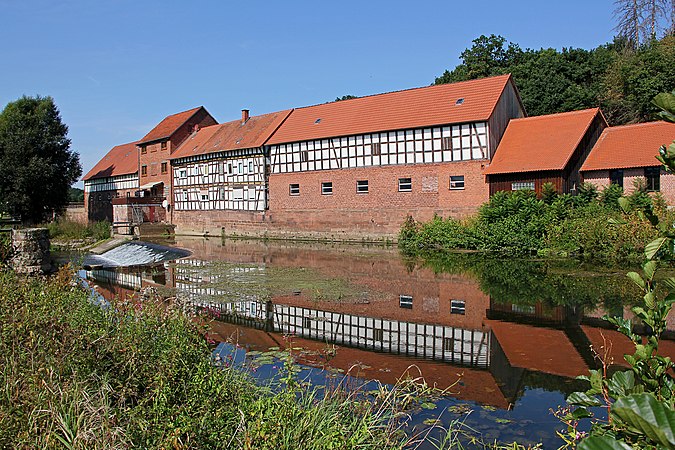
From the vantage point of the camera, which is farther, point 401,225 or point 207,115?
point 207,115

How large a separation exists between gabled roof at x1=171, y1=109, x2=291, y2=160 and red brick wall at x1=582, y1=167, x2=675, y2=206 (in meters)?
18.8

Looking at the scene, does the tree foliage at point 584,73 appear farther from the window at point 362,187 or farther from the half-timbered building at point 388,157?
the window at point 362,187

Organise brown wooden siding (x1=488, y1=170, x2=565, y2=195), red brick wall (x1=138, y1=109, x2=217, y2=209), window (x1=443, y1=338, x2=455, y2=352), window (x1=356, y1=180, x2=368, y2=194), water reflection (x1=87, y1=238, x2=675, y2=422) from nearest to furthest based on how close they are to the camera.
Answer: water reflection (x1=87, y1=238, x2=675, y2=422) → window (x1=443, y1=338, x2=455, y2=352) → brown wooden siding (x1=488, y1=170, x2=565, y2=195) → window (x1=356, y1=180, x2=368, y2=194) → red brick wall (x1=138, y1=109, x2=217, y2=209)

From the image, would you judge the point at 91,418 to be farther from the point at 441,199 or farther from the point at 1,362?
the point at 441,199

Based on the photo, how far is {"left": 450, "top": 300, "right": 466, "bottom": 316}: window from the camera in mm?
11402

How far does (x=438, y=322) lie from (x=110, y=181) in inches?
1746

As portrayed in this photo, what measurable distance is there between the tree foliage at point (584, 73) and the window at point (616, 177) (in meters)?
7.92

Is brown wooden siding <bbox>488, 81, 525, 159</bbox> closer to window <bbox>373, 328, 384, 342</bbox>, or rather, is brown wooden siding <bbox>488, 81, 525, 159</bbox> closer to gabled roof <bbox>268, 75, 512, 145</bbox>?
gabled roof <bbox>268, 75, 512, 145</bbox>

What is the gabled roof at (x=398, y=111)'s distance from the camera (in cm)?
2592

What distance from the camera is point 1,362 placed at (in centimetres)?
512

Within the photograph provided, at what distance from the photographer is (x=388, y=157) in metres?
27.7

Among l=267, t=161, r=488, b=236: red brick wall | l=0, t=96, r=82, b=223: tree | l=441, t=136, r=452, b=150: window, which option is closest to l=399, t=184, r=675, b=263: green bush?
l=267, t=161, r=488, b=236: red brick wall

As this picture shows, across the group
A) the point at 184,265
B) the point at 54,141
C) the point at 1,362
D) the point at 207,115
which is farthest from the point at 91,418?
the point at 207,115

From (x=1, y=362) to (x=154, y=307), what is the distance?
76.7 inches
